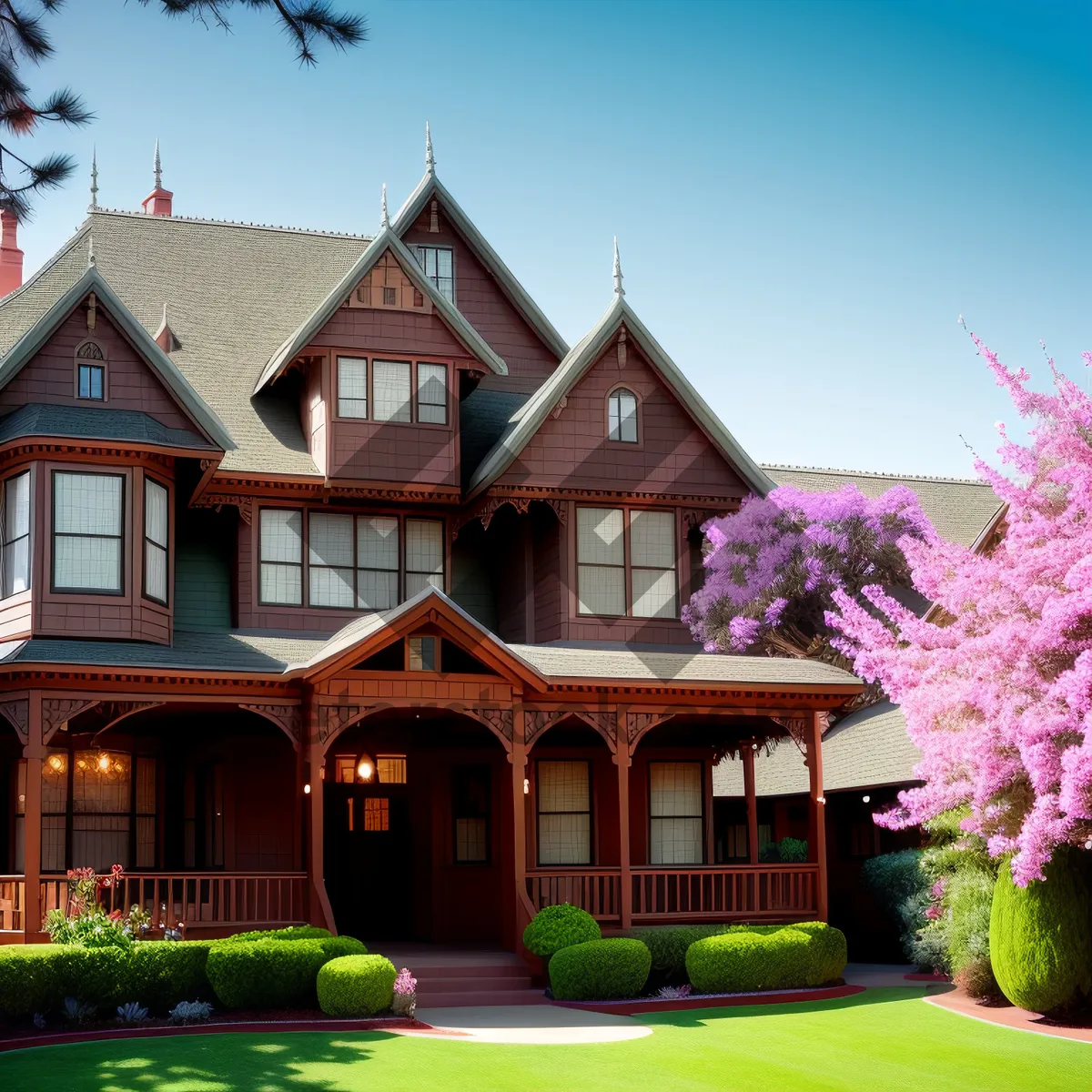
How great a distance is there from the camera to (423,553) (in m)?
28.4

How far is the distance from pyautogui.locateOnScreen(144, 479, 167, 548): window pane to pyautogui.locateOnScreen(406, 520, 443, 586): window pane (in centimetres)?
452

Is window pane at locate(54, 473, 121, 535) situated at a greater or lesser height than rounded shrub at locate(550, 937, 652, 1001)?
greater

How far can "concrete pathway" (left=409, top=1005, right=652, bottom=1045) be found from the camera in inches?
754

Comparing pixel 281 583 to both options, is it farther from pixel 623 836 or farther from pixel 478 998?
pixel 478 998

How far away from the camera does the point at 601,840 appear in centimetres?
2778

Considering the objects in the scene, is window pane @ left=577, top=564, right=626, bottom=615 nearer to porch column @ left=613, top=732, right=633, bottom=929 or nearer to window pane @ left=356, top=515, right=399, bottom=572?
window pane @ left=356, top=515, right=399, bottom=572

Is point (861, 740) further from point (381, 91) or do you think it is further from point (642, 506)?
point (381, 91)

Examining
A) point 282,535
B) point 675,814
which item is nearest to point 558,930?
point 675,814

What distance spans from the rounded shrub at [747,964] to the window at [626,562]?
7164 mm

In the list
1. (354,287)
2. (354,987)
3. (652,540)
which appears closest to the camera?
(354,987)

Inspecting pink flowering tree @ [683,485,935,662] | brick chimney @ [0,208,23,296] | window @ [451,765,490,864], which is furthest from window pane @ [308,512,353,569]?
brick chimney @ [0,208,23,296]

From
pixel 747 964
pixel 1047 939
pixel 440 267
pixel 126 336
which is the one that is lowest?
pixel 747 964

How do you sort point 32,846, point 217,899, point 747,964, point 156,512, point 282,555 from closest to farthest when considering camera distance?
1. point 32,846
2. point 747,964
3. point 217,899
4. point 156,512
5. point 282,555

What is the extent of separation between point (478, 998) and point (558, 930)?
1451 mm
